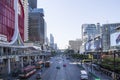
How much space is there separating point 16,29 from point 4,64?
24250 mm

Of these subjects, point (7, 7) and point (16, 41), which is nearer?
point (7, 7)

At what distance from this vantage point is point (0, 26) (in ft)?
294

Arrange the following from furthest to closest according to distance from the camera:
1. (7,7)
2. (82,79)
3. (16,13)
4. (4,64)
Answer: (16,13)
(7,7)
(4,64)
(82,79)

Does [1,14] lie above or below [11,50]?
above

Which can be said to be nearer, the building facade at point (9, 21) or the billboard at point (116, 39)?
the building facade at point (9, 21)

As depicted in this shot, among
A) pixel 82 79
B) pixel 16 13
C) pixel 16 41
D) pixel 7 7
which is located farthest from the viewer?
pixel 16 13

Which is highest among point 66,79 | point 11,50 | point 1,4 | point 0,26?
point 1,4

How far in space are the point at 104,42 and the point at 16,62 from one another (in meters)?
80.7

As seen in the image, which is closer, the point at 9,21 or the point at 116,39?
the point at 9,21

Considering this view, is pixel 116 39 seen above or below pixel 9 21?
below

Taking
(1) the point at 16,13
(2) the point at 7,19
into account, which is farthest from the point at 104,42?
(2) the point at 7,19

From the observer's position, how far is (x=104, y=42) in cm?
17125

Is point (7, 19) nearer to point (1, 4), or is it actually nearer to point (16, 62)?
point (1, 4)

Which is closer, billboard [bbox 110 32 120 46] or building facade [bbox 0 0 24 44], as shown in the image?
building facade [bbox 0 0 24 44]
